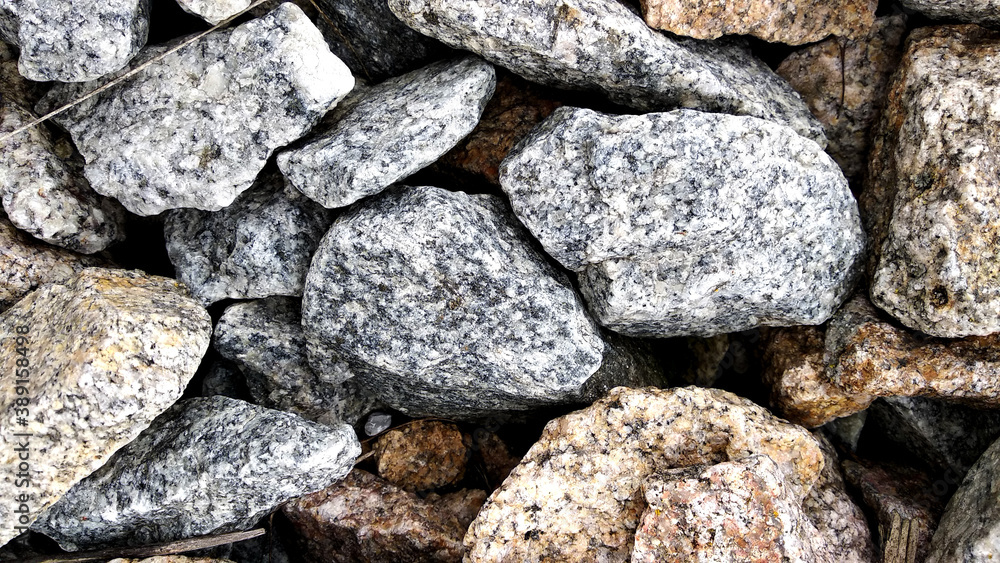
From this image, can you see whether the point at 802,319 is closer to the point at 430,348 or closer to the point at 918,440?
the point at 918,440

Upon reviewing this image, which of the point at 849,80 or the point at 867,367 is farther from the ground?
the point at 849,80

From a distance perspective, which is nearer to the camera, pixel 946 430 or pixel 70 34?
pixel 70 34

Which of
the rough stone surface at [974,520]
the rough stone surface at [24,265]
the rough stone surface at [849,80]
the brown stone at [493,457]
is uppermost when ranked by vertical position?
the rough stone surface at [24,265]

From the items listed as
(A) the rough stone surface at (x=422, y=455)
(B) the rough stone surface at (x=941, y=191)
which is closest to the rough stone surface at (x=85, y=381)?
(A) the rough stone surface at (x=422, y=455)

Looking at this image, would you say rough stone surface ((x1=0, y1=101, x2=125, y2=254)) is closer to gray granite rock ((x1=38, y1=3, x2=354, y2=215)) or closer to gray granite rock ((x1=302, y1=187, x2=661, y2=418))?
gray granite rock ((x1=38, y1=3, x2=354, y2=215))

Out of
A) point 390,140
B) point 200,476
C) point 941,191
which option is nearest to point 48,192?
point 200,476

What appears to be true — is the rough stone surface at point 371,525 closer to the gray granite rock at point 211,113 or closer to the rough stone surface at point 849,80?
the gray granite rock at point 211,113

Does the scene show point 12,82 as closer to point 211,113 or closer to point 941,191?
point 211,113
